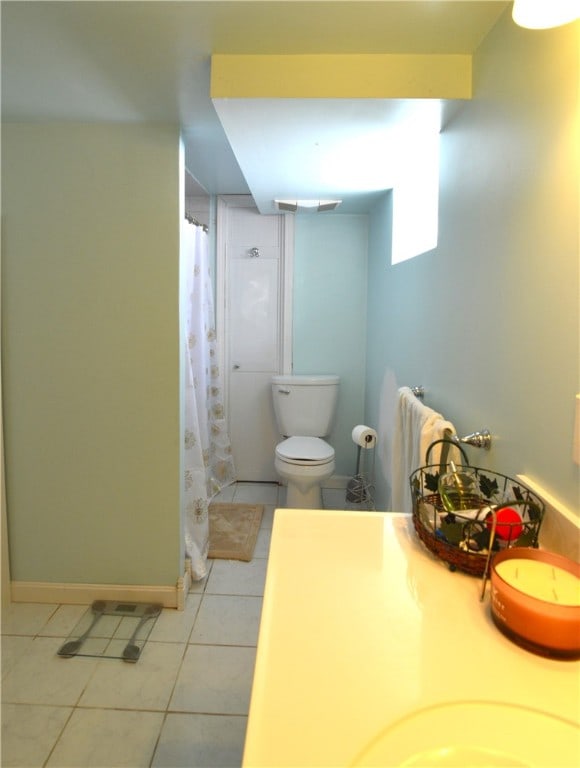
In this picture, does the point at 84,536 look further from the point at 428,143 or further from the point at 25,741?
the point at 428,143

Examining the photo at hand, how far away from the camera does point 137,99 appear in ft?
4.99

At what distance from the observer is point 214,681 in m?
1.50

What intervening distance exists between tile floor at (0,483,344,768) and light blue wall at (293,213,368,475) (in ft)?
4.86

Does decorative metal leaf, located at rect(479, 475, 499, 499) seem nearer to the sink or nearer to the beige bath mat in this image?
the sink

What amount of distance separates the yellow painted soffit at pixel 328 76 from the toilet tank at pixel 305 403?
1.74m

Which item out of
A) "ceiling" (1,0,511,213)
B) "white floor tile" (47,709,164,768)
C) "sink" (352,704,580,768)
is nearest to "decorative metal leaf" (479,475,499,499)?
"sink" (352,704,580,768)

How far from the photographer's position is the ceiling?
108 cm

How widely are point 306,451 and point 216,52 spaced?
6.05ft

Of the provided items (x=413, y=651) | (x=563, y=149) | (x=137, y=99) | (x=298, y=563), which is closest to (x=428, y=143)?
(x=563, y=149)

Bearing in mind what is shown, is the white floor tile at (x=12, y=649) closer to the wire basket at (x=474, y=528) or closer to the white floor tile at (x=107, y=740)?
the white floor tile at (x=107, y=740)

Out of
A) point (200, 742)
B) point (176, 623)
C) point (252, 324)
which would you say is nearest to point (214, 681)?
point (200, 742)

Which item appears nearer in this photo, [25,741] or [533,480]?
[533,480]

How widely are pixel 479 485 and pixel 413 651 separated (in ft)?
1.48

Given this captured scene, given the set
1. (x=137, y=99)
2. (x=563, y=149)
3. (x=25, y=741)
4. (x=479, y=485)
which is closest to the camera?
(x=563, y=149)
